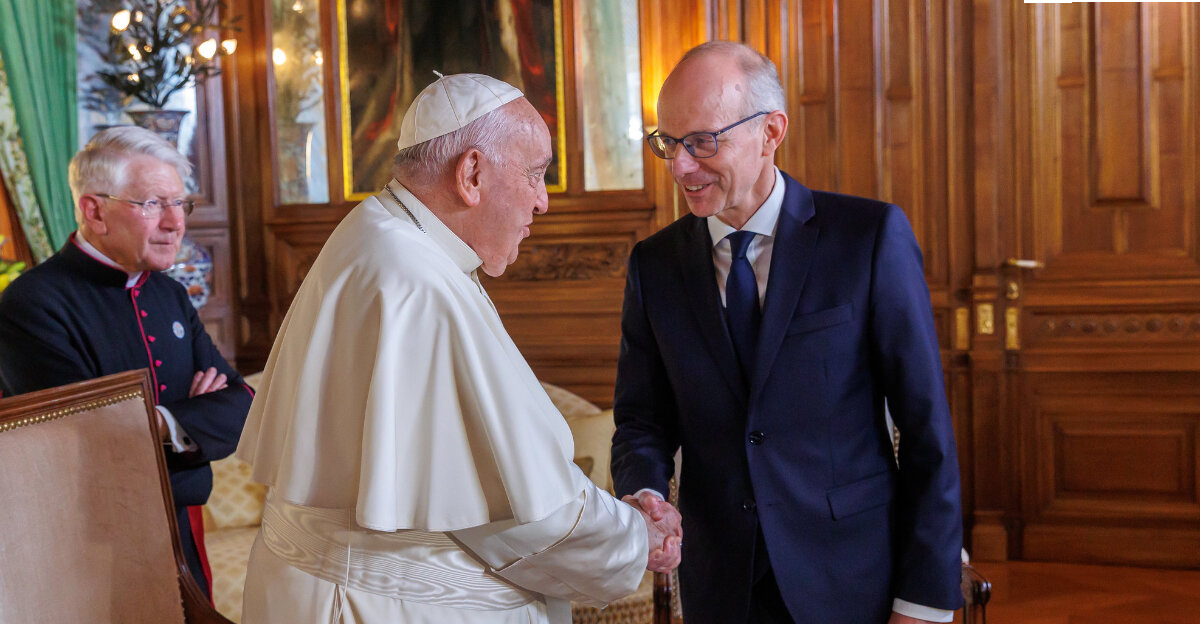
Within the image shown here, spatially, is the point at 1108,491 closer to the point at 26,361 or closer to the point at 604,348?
the point at 604,348

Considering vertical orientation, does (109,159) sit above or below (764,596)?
above

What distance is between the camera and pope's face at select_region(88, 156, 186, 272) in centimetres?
250

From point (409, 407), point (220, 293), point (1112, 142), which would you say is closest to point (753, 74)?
point (409, 407)

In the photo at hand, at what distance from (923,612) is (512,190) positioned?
1064 millimetres

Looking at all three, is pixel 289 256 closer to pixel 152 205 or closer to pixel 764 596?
pixel 152 205

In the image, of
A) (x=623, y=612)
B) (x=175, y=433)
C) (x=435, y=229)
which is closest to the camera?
(x=435, y=229)

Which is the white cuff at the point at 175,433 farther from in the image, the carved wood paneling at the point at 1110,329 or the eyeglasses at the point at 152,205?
the carved wood paneling at the point at 1110,329

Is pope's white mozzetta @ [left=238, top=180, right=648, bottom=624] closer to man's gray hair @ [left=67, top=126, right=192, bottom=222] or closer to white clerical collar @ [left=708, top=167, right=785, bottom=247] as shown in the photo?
white clerical collar @ [left=708, top=167, right=785, bottom=247]

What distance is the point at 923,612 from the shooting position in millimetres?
1824

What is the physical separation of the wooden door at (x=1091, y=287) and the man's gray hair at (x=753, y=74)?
12.5 ft

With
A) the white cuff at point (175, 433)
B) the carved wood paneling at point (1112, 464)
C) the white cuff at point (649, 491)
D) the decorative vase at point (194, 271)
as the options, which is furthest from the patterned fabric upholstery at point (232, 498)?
the carved wood paneling at point (1112, 464)

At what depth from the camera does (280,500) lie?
165 cm

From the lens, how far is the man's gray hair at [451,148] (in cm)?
166

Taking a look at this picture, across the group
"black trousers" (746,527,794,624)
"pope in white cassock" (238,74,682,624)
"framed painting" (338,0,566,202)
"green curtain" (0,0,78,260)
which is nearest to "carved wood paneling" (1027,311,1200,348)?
"framed painting" (338,0,566,202)
